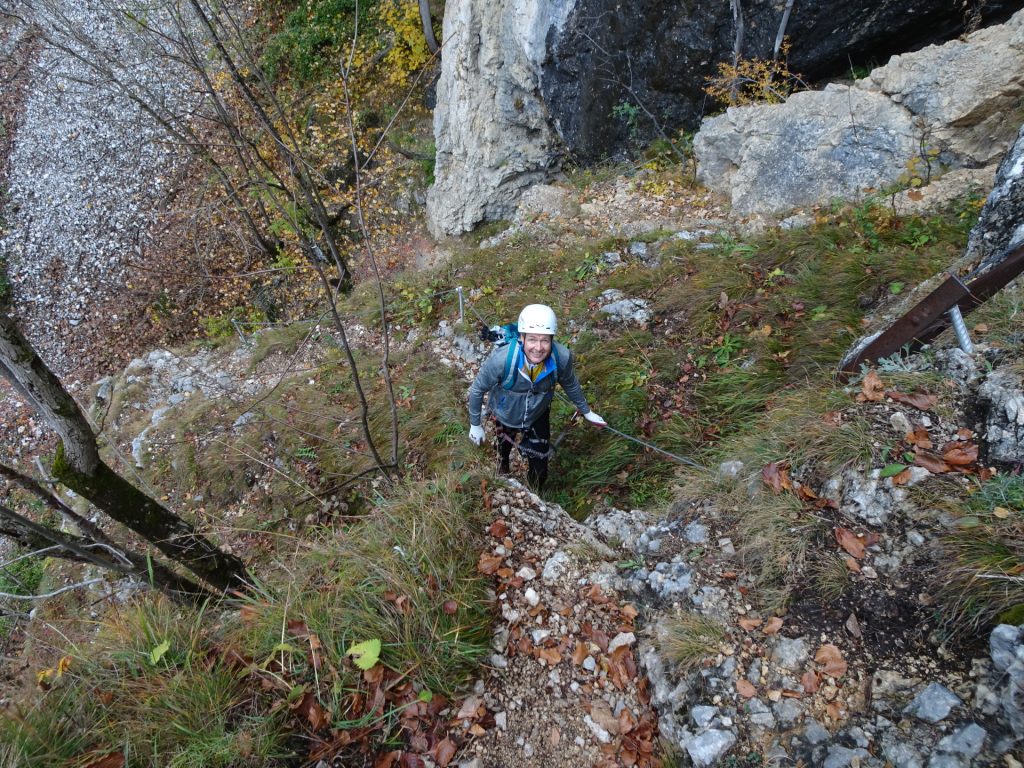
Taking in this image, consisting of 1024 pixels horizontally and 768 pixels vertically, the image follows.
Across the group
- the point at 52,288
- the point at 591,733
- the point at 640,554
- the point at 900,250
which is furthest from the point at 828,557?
the point at 52,288

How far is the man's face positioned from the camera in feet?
12.5

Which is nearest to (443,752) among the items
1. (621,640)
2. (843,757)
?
(621,640)

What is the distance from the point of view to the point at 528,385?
163 inches

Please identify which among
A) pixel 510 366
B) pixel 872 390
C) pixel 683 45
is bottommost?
pixel 872 390

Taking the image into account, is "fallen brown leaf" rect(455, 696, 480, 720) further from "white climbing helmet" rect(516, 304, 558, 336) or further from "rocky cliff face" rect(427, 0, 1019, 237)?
"rocky cliff face" rect(427, 0, 1019, 237)

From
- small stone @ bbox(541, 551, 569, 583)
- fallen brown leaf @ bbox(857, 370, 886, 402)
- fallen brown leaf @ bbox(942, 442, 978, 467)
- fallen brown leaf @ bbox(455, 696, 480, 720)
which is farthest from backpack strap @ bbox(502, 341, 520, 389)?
fallen brown leaf @ bbox(942, 442, 978, 467)

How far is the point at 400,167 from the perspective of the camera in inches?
465

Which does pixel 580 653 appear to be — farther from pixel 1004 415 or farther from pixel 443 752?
pixel 1004 415

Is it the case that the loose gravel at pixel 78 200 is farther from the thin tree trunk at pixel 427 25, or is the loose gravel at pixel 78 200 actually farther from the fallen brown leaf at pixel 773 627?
the fallen brown leaf at pixel 773 627

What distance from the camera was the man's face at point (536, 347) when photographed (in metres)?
3.82

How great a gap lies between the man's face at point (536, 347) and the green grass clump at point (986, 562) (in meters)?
2.53

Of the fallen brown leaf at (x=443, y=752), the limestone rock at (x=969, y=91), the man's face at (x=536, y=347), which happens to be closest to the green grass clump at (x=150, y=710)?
the fallen brown leaf at (x=443, y=752)

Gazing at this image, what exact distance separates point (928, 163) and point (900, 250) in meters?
1.76

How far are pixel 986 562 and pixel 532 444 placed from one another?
3.16m
